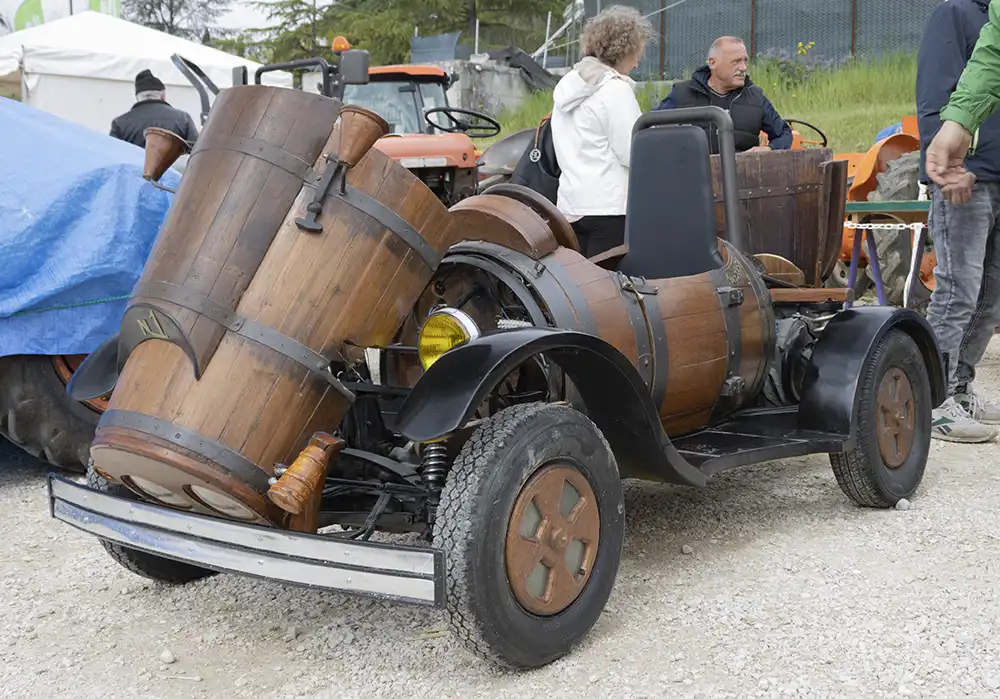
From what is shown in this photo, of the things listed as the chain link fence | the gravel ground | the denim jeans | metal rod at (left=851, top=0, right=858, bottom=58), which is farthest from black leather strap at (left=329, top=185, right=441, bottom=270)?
metal rod at (left=851, top=0, right=858, bottom=58)

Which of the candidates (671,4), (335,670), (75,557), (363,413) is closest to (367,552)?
(335,670)

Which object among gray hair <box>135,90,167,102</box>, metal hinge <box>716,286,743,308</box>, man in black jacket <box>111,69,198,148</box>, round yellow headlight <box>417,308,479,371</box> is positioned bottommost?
metal hinge <box>716,286,743,308</box>

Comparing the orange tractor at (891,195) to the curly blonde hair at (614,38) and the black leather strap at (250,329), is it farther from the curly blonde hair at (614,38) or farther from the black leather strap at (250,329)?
the black leather strap at (250,329)

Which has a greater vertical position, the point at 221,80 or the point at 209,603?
the point at 221,80

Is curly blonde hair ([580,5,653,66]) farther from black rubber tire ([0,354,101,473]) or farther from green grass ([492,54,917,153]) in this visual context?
green grass ([492,54,917,153])

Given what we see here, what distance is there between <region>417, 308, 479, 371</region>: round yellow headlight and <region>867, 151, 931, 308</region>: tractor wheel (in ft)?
17.9

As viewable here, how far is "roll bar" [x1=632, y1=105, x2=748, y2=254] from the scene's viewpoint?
4.13 metres

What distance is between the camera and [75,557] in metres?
4.18

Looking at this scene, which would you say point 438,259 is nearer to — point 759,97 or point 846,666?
point 846,666

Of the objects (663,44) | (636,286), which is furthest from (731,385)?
(663,44)

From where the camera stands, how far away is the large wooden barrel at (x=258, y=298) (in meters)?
2.84

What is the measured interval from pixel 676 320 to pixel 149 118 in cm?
641

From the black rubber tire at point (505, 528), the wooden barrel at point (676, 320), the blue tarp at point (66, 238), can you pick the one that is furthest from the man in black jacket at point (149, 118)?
the black rubber tire at point (505, 528)

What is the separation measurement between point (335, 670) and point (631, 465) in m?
1.08
